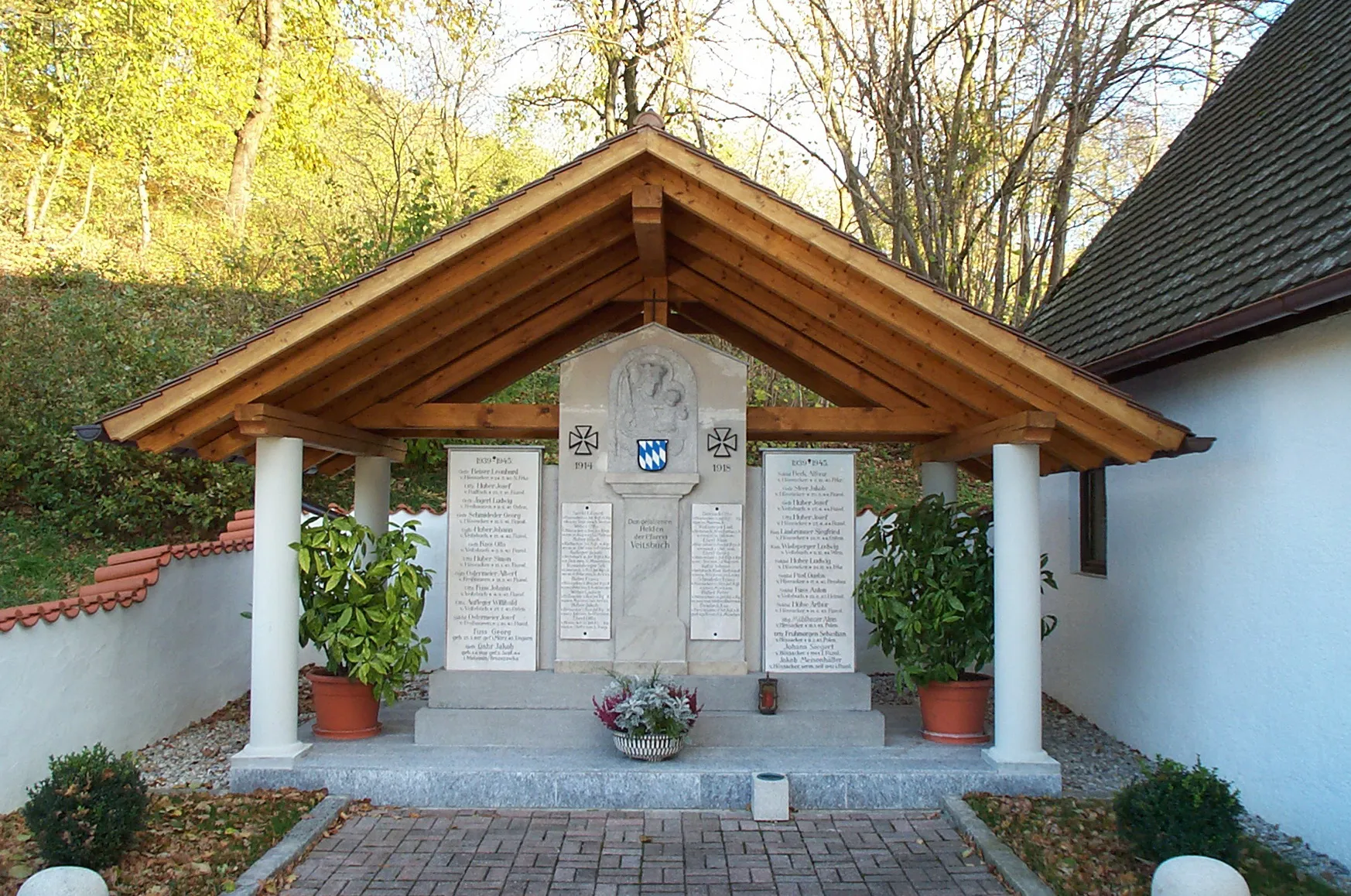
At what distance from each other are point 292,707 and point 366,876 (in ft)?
5.66

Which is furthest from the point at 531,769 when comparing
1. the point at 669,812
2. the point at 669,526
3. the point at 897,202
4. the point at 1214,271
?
the point at 897,202

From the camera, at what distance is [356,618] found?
259 inches

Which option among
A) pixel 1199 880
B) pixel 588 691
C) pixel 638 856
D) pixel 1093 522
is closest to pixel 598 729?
pixel 588 691

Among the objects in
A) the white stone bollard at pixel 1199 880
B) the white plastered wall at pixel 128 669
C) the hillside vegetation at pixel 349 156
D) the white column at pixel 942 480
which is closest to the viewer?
the white stone bollard at pixel 1199 880

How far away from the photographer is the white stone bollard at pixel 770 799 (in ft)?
19.0

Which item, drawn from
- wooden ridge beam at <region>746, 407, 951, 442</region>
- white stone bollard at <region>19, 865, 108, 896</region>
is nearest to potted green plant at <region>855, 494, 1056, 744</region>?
wooden ridge beam at <region>746, 407, 951, 442</region>

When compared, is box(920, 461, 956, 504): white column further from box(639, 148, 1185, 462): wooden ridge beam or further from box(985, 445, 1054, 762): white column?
box(639, 148, 1185, 462): wooden ridge beam

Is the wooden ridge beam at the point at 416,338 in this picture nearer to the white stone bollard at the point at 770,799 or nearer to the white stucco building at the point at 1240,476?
the white stone bollard at the point at 770,799

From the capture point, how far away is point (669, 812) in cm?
597

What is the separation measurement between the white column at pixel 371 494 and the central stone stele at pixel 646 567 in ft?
4.78

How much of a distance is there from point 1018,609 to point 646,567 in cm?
249

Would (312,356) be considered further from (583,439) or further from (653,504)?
(653,504)

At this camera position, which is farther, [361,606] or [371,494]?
[371,494]

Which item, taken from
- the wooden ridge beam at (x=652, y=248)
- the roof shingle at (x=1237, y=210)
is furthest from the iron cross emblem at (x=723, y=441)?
the roof shingle at (x=1237, y=210)
